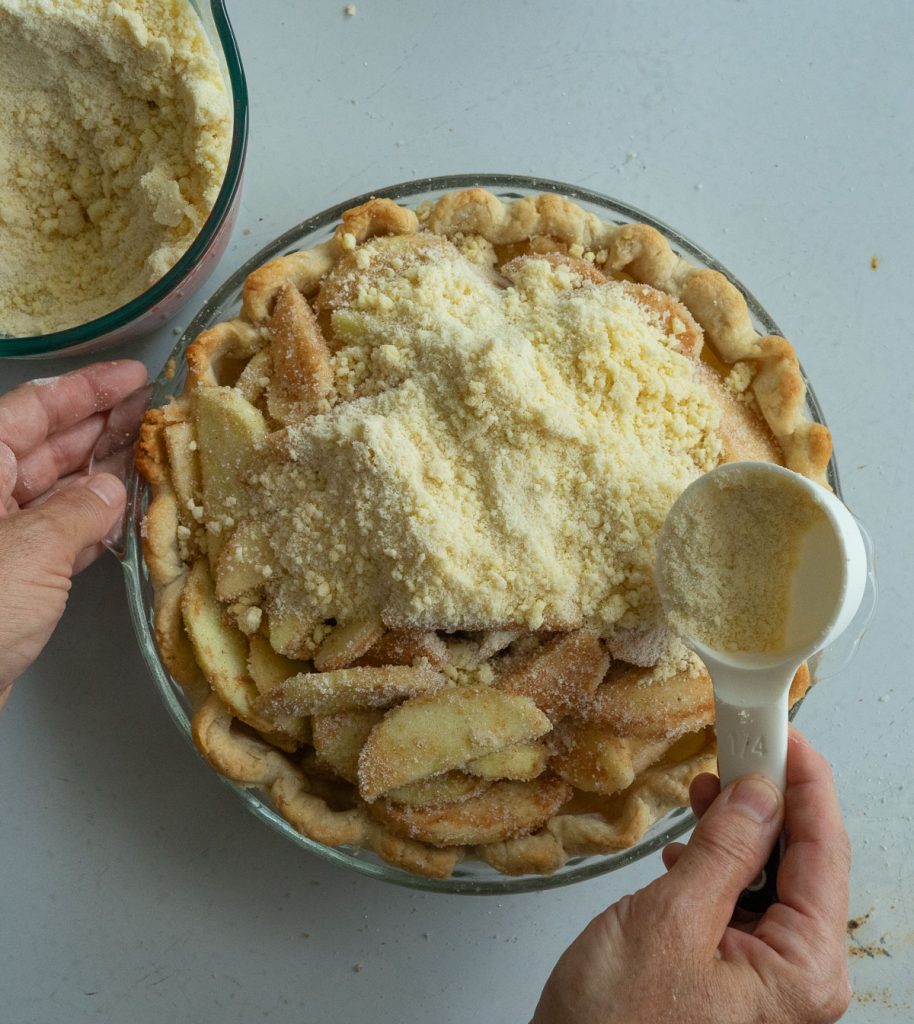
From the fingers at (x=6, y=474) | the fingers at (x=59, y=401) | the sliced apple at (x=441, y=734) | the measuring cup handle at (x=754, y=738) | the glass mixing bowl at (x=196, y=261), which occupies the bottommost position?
the sliced apple at (x=441, y=734)

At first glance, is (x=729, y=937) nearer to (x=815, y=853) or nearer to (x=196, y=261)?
(x=815, y=853)

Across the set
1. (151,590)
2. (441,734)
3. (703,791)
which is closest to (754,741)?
(703,791)

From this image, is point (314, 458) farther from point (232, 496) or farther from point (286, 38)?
point (286, 38)

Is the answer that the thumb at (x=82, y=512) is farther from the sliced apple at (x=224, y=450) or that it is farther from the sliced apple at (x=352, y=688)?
the sliced apple at (x=352, y=688)

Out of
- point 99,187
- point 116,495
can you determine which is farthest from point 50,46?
point 116,495

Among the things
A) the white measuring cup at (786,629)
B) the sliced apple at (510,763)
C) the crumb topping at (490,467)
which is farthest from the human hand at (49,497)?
the white measuring cup at (786,629)

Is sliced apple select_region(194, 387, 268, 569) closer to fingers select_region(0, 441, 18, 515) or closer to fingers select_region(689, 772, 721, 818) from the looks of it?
fingers select_region(0, 441, 18, 515)
